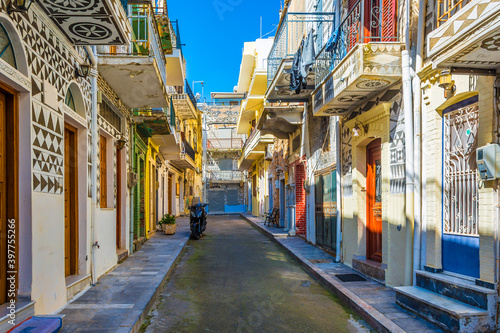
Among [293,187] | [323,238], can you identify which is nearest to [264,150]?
[293,187]

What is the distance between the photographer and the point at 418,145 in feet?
20.9

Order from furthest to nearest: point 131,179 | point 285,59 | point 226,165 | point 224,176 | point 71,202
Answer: point 226,165
point 224,176
point 131,179
point 285,59
point 71,202

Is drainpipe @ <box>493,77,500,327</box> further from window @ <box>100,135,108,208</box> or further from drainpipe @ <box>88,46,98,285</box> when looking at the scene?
window @ <box>100,135,108,208</box>

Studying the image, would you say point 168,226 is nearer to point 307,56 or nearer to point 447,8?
point 307,56

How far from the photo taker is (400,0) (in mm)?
7141

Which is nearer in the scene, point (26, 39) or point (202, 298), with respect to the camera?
point (26, 39)

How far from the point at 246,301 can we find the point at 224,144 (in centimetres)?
4134

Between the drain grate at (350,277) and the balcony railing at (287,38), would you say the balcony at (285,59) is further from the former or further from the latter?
the drain grate at (350,277)

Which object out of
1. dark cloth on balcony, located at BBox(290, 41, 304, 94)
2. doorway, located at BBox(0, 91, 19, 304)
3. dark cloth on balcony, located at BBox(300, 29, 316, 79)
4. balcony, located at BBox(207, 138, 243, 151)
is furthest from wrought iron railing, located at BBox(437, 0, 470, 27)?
balcony, located at BBox(207, 138, 243, 151)

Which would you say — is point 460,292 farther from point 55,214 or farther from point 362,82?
point 55,214

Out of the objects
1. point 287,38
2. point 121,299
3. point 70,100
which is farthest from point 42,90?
point 287,38

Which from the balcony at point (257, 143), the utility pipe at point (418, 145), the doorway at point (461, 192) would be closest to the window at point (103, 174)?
the utility pipe at point (418, 145)

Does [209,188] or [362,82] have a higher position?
[362,82]

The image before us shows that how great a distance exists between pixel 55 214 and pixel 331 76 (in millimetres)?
5592
